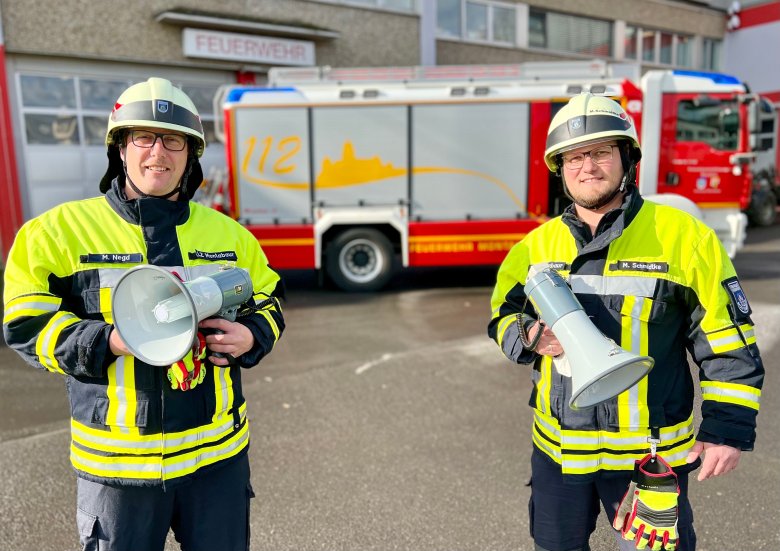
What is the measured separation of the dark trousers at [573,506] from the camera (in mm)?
1984

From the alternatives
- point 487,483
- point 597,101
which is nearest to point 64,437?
point 487,483

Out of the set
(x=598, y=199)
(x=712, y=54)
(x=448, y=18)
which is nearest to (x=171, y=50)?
(x=448, y=18)

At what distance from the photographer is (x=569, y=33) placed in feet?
61.7

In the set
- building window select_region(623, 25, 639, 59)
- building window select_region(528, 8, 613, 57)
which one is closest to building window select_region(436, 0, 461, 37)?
building window select_region(528, 8, 613, 57)

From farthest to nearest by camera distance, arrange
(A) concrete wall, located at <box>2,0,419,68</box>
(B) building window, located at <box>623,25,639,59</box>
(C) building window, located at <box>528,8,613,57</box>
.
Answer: (B) building window, located at <box>623,25,639,59</box>
(C) building window, located at <box>528,8,613,57</box>
(A) concrete wall, located at <box>2,0,419,68</box>

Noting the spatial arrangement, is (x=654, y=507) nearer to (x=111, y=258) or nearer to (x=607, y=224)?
(x=607, y=224)

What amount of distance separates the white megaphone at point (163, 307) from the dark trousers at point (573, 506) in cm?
121

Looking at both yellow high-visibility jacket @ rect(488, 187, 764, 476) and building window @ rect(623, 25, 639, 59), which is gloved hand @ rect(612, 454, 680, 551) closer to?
yellow high-visibility jacket @ rect(488, 187, 764, 476)

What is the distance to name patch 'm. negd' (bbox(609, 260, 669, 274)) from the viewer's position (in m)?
1.90

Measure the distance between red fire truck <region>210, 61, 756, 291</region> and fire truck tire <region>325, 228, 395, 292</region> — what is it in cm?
2

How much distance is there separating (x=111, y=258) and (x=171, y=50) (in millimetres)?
12432

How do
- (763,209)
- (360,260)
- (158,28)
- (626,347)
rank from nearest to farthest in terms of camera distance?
1. (626,347)
2. (360,260)
3. (158,28)
4. (763,209)

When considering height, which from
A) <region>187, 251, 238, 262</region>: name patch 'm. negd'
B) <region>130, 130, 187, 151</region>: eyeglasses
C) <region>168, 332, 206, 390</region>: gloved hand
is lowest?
<region>168, 332, 206, 390</region>: gloved hand

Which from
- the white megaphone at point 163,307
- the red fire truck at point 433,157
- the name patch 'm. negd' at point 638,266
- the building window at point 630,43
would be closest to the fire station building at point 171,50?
the building window at point 630,43
